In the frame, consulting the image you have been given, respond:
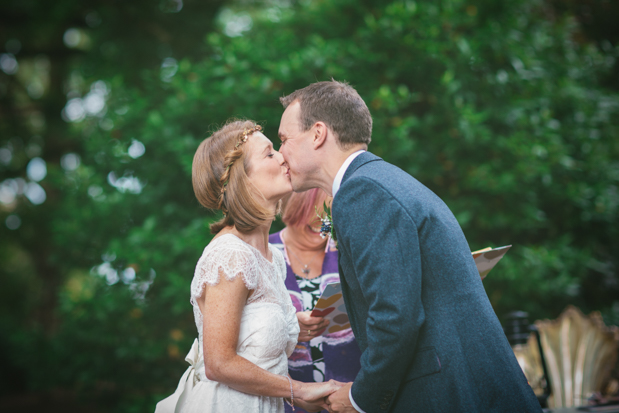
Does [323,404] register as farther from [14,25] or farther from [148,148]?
[14,25]

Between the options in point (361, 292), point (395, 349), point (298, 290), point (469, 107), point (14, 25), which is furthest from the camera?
point (14, 25)

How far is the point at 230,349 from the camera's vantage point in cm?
191

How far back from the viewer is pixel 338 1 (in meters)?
4.70

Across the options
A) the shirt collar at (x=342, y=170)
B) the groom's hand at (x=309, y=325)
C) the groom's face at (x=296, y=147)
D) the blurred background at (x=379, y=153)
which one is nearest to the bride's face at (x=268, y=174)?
the groom's face at (x=296, y=147)

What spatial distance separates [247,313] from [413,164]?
8.43 feet

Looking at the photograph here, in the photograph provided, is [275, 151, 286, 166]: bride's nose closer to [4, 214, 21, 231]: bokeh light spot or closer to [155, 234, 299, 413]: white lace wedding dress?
[155, 234, 299, 413]: white lace wedding dress

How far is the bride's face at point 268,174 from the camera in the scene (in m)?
2.26

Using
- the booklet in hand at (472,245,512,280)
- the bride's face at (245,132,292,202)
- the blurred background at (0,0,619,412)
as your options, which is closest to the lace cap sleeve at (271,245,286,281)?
the bride's face at (245,132,292,202)

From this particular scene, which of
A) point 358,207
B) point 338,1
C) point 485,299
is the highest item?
point 338,1

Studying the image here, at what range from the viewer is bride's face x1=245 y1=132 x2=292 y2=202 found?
2256 millimetres

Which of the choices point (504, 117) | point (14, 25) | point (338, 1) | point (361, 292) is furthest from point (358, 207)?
point (14, 25)

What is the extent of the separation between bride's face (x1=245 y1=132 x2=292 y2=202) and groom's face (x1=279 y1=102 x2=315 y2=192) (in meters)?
0.16

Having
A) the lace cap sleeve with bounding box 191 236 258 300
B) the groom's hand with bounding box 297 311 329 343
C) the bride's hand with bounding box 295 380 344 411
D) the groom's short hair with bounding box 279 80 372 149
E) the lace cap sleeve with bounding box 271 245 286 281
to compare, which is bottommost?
the groom's hand with bounding box 297 311 329 343

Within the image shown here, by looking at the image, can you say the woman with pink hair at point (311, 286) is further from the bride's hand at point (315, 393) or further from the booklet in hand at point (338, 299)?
the bride's hand at point (315, 393)
